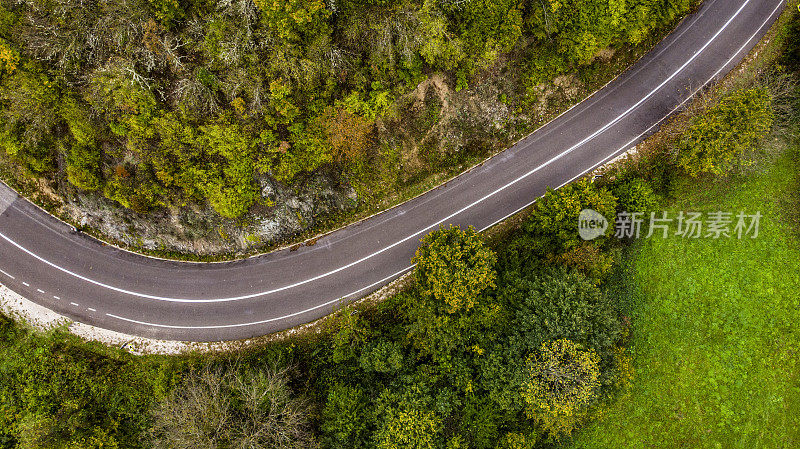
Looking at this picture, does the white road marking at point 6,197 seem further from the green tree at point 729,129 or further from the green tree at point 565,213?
the green tree at point 729,129

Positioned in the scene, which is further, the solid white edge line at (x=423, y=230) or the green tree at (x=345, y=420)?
the solid white edge line at (x=423, y=230)

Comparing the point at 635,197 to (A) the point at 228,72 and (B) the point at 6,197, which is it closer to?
(A) the point at 228,72

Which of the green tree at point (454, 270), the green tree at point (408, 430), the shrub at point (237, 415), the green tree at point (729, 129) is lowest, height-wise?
the green tree at point (408, 430)

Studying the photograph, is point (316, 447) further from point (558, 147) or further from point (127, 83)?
point (558, 147)

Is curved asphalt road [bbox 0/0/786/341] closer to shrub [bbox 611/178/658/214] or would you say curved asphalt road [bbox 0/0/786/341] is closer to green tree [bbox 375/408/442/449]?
shrub [bbox 611/178/658/214]

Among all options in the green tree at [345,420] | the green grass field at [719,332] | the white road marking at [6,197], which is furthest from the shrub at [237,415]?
→ the green grass field at [719,332]

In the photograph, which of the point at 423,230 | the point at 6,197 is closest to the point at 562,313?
the point at 423,230
